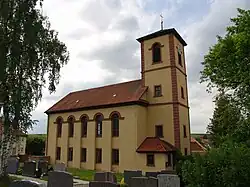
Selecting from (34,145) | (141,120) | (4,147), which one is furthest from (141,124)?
(34,145)

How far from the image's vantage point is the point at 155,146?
2261 centimetres

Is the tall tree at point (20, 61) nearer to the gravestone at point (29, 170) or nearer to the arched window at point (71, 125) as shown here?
the gravestone at point (29, 170)

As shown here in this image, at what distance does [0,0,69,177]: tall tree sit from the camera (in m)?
12.9

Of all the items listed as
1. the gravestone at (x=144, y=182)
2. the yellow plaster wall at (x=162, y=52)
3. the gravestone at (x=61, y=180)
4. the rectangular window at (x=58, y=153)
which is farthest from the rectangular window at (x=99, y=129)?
the gravestone at (x=144, y=182)

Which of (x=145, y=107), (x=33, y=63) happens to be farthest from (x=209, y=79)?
(x=33, y=63)

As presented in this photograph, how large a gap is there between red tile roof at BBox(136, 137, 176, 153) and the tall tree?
11.6 m

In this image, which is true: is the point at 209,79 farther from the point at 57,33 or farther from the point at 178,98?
the point at 57,33

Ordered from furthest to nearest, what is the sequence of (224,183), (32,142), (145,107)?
(32,142) < (145,107) < (224,183)

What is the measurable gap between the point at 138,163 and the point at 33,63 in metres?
13.8

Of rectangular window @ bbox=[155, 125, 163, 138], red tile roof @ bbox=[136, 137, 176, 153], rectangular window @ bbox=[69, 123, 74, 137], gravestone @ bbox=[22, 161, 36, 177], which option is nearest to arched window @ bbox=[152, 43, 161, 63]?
rectangular window @ bbox=[155, 125, 163, 138]

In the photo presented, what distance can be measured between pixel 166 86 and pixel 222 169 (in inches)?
633

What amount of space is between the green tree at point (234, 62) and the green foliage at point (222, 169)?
26.0 feet

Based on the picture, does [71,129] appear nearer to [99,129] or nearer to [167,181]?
[99,129]

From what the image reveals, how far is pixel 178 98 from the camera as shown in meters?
24.2
